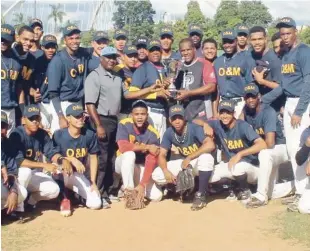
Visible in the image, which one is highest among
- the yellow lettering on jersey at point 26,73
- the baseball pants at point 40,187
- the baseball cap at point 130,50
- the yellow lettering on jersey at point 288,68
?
the baseball cap at point 130,50

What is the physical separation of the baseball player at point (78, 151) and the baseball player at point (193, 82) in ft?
4.88

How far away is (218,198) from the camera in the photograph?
301 inches

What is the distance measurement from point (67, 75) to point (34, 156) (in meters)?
1.31

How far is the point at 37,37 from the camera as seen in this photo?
852 cm

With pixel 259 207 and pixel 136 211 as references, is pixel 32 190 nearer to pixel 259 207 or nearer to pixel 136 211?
pixel 136 211

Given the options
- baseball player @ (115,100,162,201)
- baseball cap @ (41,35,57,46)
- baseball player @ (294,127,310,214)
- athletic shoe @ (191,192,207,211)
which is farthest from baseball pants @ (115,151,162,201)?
baseball cap @ (41,35,57,46)

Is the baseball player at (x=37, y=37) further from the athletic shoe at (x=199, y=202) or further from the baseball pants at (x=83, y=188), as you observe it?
the athletic shoe at (x=199, y=202)

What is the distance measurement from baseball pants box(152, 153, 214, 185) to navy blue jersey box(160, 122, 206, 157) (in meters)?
0.21

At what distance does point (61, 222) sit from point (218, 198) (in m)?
2.31

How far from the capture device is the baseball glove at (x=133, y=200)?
7.13 metres

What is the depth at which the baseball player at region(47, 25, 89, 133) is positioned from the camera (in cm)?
752

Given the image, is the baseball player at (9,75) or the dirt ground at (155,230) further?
the baseball player at (9,75)

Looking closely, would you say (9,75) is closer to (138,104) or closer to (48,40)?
(48,40)

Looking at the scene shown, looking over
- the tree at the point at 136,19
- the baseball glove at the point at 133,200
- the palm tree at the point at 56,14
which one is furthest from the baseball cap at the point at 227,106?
the palm tree at the point at 56,14
